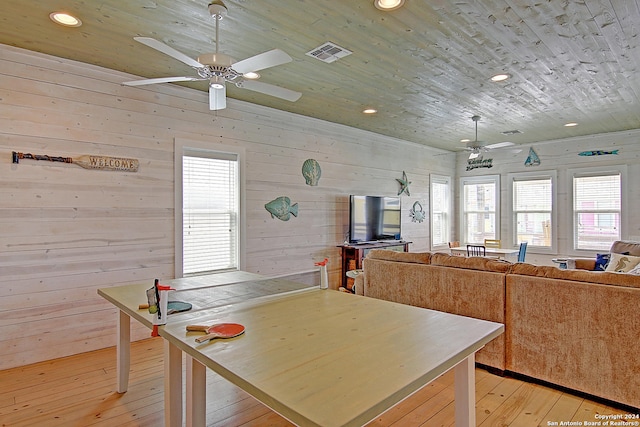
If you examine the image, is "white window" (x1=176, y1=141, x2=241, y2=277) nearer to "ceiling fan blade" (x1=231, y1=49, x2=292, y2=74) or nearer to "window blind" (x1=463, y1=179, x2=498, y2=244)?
"ceiling fan blade" (x1=231, y1=49, x2=292, y2=74)

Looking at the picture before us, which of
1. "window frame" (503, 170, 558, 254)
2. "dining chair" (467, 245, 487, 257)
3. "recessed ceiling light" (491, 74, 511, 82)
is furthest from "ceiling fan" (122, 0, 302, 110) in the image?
"window frame" (503, 170, 558, 254)

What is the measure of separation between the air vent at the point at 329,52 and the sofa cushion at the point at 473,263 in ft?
6.59

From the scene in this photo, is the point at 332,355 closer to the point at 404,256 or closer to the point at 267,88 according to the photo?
the point at 267,88

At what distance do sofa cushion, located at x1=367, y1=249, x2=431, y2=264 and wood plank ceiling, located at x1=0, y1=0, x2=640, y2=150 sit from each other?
1.82m

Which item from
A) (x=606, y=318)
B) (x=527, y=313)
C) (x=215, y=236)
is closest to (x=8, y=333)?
(x=215, y=236)

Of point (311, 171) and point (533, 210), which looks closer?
point (311, 171)

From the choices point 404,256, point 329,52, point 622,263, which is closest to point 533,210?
point 622,263

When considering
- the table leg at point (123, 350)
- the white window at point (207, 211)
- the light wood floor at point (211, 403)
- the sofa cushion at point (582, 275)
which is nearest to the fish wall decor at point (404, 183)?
the white window at point (207, 211)

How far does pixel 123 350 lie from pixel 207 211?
202cm

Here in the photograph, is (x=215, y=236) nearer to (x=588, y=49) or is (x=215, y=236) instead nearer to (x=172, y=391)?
(x=172, y=391)

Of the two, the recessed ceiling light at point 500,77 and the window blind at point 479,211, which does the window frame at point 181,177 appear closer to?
the recessed ceiling light at point 500,77

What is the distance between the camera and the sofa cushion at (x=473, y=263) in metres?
2.96

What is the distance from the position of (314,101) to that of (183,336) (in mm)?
3656

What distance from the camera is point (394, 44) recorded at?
305 centimetres
